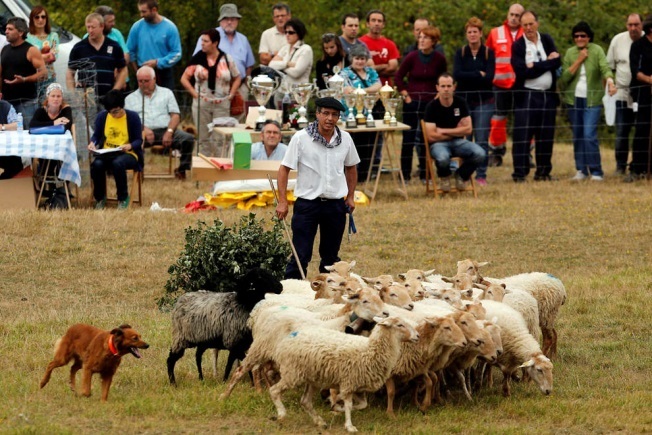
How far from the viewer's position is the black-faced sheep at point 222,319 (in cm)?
896

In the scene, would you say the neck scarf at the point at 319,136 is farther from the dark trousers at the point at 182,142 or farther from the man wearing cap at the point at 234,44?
the man wearing cap at the point at 234,44

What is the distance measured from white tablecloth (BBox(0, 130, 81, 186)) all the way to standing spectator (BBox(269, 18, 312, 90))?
3482 mm

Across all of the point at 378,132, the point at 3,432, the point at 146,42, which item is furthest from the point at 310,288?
the point at 146,42

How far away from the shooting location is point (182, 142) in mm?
18062

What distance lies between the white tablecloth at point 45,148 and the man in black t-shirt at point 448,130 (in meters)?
4.85

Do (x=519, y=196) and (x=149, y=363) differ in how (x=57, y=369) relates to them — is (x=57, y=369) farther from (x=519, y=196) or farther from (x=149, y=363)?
(x=519, y=196)

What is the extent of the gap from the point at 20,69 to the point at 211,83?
269 centimetres

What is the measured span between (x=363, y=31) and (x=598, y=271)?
12.7 metres

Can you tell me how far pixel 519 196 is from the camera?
17.3 meters

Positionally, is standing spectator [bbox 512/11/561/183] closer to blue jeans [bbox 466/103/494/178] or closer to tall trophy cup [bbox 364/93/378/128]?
blue jeans [bbox 466/103/494/178]

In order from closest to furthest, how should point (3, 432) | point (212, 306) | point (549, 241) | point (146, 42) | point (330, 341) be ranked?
point (3, 432)
point (330, 341)
point (212, 306)
point (549, 241)
point (146, 42)

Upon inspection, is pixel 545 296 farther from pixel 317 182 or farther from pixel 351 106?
pixel 351 106

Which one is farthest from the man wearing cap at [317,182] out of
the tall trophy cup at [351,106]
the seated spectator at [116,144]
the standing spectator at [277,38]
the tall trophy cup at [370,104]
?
the standing spectator at [277,38]

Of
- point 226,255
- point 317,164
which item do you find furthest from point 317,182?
point 226,255
